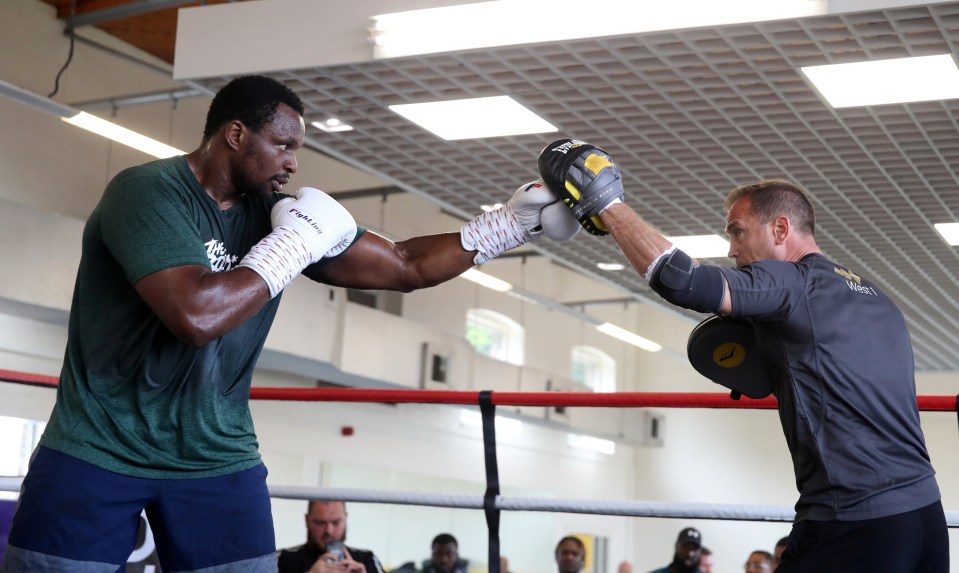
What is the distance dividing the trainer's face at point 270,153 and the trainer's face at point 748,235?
85 cm

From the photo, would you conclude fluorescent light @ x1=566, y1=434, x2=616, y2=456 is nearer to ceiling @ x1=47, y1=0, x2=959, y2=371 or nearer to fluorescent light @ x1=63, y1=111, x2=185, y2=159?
ceiling @ x1=47, y1=0, x2=959, y2=371

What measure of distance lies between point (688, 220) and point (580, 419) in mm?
7329

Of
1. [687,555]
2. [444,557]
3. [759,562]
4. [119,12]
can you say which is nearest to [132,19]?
[119,12]

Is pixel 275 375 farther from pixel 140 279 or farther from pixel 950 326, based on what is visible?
pixel 140 279

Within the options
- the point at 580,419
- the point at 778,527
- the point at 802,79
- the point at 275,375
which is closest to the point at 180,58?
the point at 802,79

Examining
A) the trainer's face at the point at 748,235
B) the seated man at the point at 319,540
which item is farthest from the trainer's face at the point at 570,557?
the trainer's face at the point at 748,235

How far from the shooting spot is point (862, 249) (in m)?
7.57

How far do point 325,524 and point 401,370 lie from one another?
6324 millimetres

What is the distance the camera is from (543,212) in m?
2.21

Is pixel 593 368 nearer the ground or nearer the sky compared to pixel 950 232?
nearer the sky

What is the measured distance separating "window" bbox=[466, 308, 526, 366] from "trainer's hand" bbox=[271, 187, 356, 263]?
37.6 feet

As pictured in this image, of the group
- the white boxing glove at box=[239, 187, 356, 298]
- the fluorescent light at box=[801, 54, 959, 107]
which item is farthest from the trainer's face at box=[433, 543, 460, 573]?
the white boxing glove at box=[239, 187, 356, 298]

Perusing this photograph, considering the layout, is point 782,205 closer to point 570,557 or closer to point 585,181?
point 585,181

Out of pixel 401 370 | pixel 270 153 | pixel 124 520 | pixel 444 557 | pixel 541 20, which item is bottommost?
pixel 444 557
